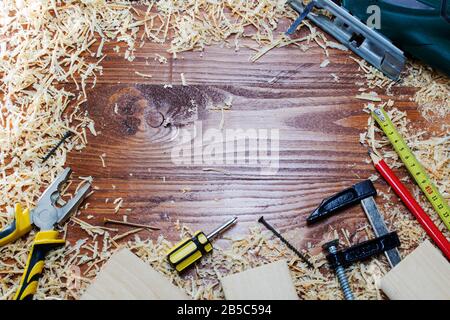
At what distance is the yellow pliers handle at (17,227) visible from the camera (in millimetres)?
1164

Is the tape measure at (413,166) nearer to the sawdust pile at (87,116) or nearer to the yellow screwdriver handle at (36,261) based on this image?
the sawdust pile at (87,116)

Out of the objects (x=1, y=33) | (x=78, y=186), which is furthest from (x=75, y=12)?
(x=78, y=186)

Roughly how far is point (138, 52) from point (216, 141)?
350 mm

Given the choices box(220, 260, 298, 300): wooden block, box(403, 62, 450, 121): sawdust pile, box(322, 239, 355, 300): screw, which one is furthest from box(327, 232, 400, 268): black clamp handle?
box(403, 62, 450, 121): sawdust pile

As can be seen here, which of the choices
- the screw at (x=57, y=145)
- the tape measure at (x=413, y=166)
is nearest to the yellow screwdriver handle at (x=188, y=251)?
the screw at (x=57, y=145)

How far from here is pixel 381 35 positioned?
53.1 inches

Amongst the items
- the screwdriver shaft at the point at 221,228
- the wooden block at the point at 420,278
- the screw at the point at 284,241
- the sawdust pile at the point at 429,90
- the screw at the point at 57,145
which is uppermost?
the screw at the point at 57,145

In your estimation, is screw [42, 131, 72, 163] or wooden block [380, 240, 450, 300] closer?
wooden block [380, 240, 450, 300]

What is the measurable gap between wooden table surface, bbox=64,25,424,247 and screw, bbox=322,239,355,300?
4 centimetres

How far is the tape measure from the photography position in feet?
4.03

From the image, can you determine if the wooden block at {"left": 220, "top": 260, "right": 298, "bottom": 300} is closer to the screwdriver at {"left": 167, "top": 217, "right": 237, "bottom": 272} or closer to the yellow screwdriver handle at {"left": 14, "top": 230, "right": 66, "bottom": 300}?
the screwdriver at {"left": 167, "top": 217, "right": 237, "bottom": 272}

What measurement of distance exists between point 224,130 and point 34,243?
55 cm
